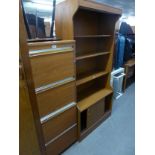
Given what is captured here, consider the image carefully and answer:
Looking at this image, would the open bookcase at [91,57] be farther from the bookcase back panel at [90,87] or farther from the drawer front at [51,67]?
the drawer front at [51,67]

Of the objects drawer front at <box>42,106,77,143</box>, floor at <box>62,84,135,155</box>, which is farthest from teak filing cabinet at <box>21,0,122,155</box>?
floor at <box>62,84,135,155</box>

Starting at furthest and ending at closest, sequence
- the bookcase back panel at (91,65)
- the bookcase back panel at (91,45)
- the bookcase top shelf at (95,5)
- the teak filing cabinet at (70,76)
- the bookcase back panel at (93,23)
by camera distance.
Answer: the bookcase back panel at (91,65), the bookcase back panel at (91,45), the bookcase back panel at (93,23), the bookcase top shelf at (95,5), the teak filing cabinet at (70,76)

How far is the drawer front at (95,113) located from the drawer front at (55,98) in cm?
46

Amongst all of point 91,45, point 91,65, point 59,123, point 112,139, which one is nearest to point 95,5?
point 91,45

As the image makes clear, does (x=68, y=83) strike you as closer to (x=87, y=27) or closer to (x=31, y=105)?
(x=31, y=105)

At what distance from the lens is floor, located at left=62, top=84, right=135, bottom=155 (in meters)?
1.80

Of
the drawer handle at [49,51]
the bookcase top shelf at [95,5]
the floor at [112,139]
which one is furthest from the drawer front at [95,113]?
the bookcase top shelf at [95,5]

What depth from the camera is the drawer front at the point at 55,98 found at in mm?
1354

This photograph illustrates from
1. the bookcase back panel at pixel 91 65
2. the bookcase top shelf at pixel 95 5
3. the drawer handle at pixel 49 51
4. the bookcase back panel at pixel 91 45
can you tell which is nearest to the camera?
the drawer handle at pixel 49 51

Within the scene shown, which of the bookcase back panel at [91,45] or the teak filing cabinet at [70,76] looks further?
the bookcase back panel at [91,45]

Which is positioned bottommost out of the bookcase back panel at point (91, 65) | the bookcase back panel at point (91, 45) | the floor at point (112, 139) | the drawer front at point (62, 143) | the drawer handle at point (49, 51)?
the floor at point (112, 139)

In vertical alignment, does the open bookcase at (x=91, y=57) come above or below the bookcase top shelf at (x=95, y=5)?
below
